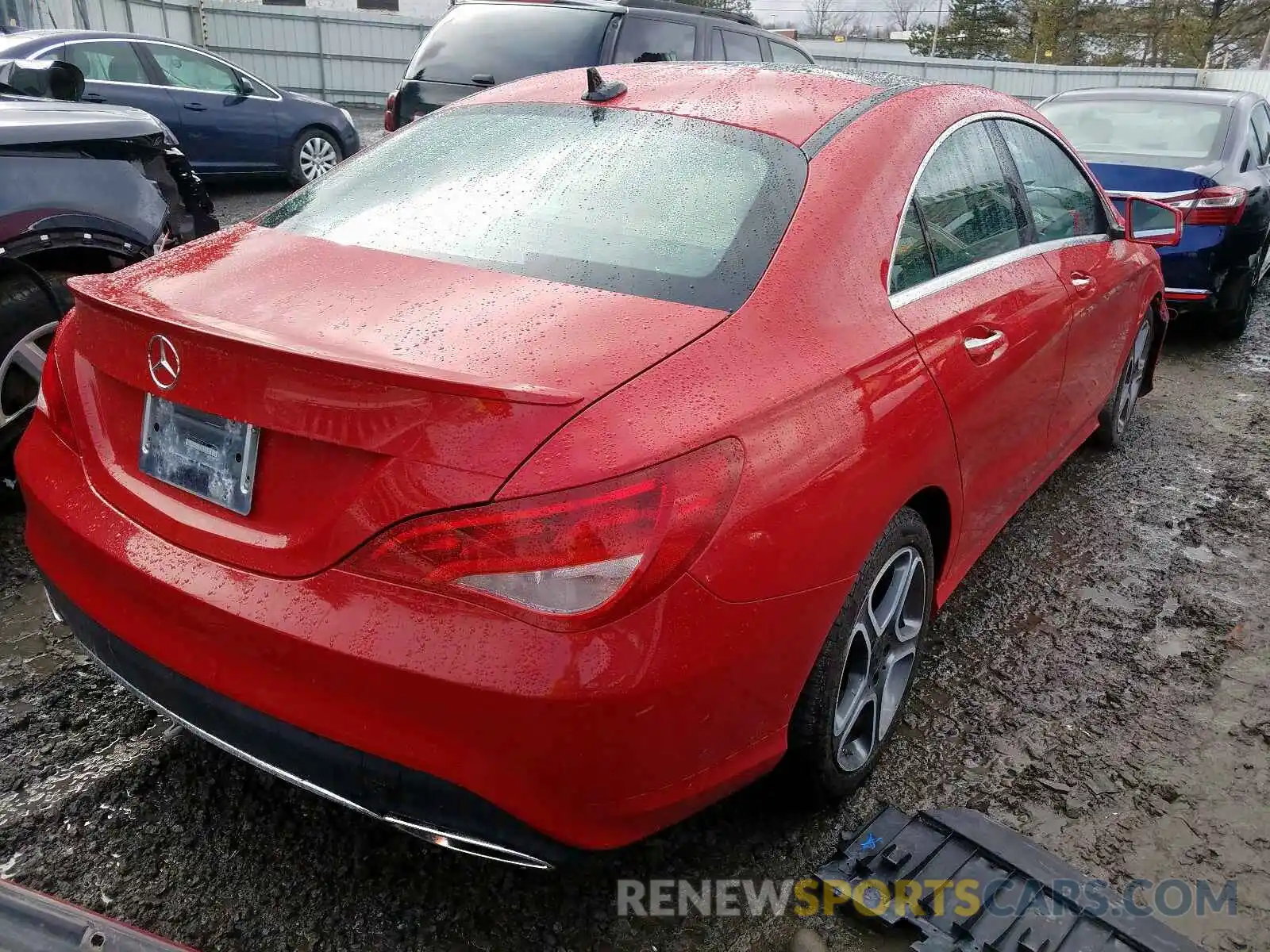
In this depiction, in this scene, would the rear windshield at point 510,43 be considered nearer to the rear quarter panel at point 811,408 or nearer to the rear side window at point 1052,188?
the rear side window at point 1052,188

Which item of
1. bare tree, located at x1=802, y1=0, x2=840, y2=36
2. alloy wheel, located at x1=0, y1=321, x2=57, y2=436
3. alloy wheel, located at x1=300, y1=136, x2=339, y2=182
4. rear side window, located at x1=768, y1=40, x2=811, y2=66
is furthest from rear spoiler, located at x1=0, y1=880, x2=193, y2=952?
bare tree, located at x1=802, y1=0, x2=840, y2=36

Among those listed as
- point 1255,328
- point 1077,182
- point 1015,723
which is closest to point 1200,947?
point 1015,723

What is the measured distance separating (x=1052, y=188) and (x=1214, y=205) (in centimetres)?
336

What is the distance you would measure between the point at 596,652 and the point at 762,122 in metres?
1.45

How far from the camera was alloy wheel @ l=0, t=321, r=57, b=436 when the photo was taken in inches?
136

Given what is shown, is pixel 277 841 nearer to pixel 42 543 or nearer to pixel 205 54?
pixel 42 543

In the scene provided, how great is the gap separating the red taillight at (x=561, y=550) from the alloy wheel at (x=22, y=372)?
2470 millimetres

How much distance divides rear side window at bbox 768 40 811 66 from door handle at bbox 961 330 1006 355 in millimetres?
7910

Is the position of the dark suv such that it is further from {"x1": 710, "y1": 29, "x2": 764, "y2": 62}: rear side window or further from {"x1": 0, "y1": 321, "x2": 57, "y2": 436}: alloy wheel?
{"x1": 0, "y1": 321, "x2": 57, "y2": 436}: alloy wheel

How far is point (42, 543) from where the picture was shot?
7.05 feet

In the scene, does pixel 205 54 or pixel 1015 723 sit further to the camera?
pixel 205 54

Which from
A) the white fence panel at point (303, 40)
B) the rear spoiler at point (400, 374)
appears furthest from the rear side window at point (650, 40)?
the white fence panel at point (303, 40)

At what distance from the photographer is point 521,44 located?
25.0 ft

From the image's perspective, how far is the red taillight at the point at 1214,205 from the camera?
6.14 meters
